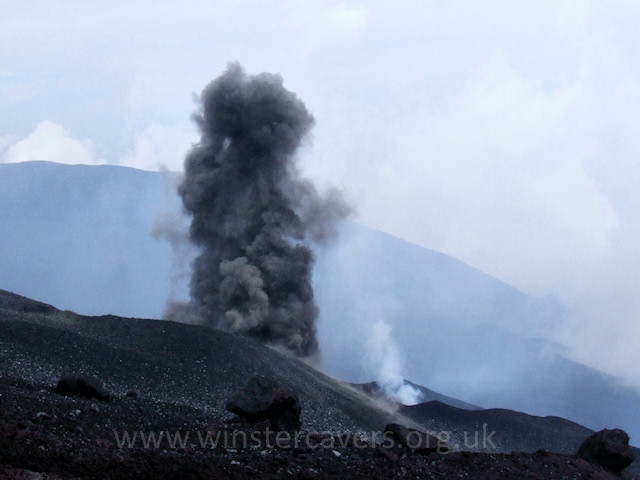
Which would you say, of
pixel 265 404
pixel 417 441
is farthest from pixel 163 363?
pixel 417 441

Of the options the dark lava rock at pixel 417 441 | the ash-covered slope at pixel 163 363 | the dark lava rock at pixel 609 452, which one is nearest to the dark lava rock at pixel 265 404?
the dark lava rock at pixel 417 441

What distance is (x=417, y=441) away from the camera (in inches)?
585

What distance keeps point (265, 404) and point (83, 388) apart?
410 cm

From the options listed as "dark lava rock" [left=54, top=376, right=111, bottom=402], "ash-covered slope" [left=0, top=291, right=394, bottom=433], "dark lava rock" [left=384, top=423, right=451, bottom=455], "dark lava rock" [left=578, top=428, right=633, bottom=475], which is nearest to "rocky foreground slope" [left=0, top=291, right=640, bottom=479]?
"ash-covered slope" [left=0, top=291, right=394, bottom=433]

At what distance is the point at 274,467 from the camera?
11.9 metres

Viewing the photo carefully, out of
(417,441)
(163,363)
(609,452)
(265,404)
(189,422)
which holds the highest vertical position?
(163,363)

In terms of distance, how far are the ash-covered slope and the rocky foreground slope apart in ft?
0.20

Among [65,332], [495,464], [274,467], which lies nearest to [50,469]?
[274,467]

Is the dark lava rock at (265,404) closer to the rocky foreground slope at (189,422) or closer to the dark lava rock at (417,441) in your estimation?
the rocky foreground slope at (189,422)

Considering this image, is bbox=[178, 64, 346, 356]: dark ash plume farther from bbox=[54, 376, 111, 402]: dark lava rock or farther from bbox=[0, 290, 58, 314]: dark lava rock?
bbox=[54, 376, 111, 402]: dark lava rock

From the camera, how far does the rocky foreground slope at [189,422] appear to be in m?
11.4

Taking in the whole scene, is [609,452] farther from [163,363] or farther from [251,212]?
[251,212]

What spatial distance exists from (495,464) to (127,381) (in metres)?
11.9

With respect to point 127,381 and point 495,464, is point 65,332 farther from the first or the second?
point 495,464
